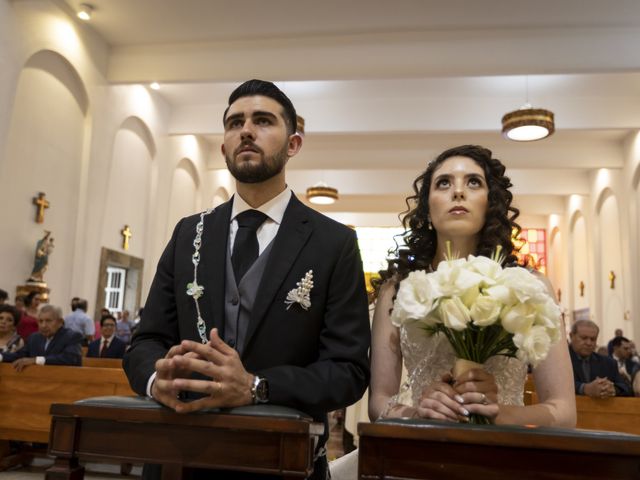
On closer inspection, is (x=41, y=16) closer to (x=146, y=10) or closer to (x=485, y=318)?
(x=146, y=10)

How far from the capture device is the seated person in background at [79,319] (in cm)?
844

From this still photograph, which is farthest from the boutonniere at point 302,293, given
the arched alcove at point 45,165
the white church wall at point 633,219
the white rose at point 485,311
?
the white church wall at point 633,219

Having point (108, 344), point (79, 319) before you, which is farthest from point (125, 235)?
point (108, 344)

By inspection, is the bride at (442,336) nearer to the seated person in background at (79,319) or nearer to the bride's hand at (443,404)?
the bride's hand at (443,404)

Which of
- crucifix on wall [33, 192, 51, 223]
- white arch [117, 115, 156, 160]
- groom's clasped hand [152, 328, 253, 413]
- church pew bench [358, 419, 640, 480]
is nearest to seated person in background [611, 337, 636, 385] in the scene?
crucifix on wall [33, 192, 51, 223]

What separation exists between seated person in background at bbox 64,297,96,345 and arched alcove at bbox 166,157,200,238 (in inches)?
160

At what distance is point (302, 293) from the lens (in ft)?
5.98

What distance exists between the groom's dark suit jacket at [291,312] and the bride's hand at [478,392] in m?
0.29

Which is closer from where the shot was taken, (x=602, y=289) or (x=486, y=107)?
(x=486, y=107)

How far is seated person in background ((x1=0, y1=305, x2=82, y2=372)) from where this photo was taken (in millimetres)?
6102

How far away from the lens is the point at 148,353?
1.80m

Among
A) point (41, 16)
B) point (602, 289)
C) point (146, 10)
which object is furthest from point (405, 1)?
point (602, 289)

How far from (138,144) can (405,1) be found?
5813 mm

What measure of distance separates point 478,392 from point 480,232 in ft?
2.77
